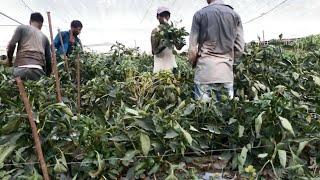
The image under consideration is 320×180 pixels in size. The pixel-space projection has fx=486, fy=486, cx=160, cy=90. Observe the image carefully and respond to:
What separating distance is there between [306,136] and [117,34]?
20.3m

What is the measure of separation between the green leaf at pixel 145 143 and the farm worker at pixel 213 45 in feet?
3.87

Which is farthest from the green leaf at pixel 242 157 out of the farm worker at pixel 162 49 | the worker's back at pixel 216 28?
the farm worker at pixel 162 49

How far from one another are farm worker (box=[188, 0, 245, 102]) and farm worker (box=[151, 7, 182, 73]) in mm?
864

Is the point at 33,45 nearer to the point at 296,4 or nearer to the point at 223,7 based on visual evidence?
the point at 223,7

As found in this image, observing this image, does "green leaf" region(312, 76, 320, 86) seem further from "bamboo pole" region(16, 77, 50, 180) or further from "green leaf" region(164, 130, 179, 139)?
"bamboo pole" region(16, 77, 50, 180)

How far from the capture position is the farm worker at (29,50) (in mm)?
5109

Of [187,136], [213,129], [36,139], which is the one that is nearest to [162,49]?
[213,129]

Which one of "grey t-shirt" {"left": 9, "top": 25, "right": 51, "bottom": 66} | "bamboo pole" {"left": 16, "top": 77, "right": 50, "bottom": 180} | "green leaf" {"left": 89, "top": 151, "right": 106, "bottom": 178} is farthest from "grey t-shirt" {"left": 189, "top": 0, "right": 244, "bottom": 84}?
"grey t-shirt" {"left": 9, "top": 25, "right": 51, "bottom": 66}

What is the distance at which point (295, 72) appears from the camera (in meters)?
4.51

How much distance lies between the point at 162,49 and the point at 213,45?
4.10ft

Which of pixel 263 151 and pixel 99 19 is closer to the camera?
pixel 263 151

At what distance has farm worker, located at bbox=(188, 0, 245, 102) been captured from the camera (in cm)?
398

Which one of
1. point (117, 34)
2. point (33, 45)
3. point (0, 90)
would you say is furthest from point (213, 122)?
point (117, 34)

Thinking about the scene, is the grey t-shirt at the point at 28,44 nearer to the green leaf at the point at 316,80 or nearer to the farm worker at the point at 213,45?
the farm worker at the point at 213,45
